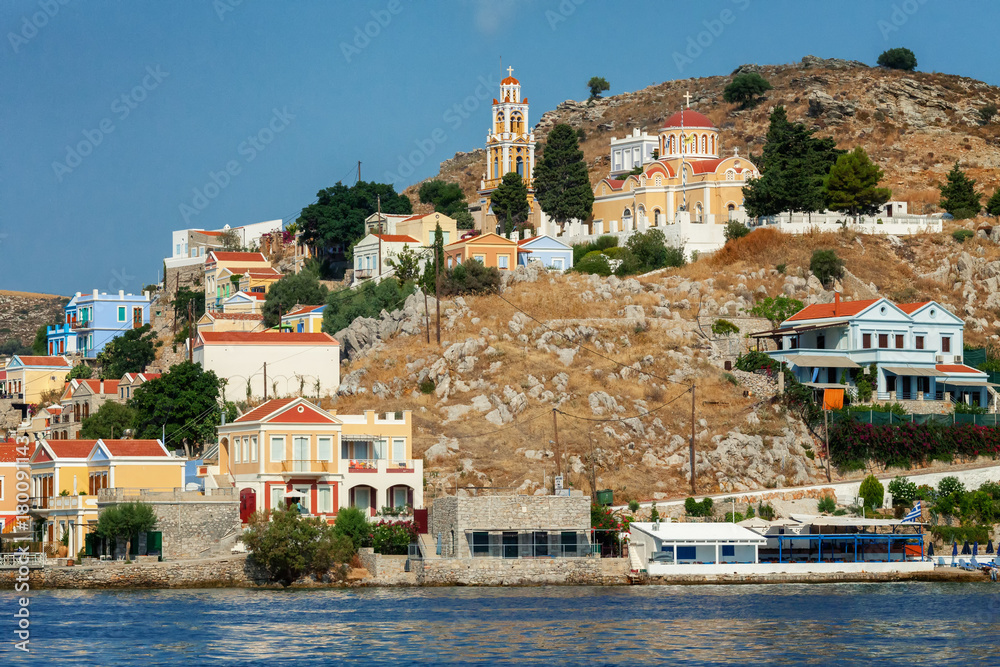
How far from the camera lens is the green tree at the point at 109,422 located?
83.3m

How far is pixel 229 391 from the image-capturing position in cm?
8394

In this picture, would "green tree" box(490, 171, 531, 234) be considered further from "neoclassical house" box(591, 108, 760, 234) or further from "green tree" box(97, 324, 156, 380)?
"green tree" box(97, 324, 156, 380)

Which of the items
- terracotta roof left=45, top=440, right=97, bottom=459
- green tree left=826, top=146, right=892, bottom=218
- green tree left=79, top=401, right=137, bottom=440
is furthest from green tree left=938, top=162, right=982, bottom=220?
terracotta roof left=45, top=440, right=97, bottom=459

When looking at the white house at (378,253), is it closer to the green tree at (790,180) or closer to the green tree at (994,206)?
the green tree at (790,180)

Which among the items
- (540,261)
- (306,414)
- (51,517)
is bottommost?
(51,517)

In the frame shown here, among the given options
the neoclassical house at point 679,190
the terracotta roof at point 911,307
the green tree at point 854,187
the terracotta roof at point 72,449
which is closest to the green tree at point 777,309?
the terracotta roof at point 911,307

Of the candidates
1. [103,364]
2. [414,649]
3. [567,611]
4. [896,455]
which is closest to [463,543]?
[567,611]

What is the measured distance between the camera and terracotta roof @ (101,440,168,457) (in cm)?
6675

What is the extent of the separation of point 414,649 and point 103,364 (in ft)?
220

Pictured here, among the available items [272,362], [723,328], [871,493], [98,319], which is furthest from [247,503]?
[98,319]

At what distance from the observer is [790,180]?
3812 inches

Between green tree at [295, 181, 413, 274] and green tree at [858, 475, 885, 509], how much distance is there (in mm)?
54014

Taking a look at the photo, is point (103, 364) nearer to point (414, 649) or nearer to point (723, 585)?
point (723, 585)

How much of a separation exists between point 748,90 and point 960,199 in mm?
53646
